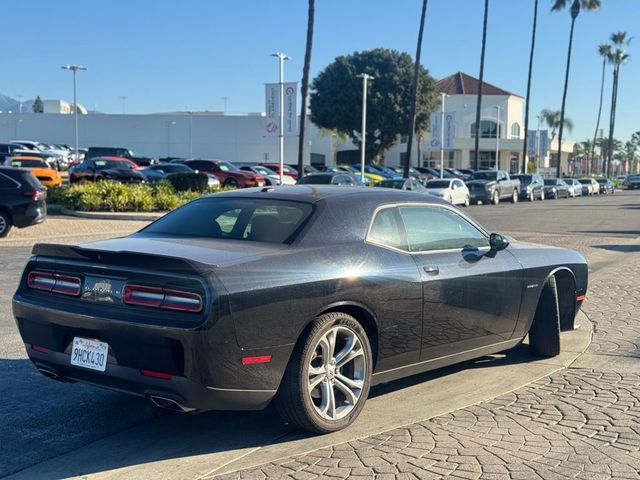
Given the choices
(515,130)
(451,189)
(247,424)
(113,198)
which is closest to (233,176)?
(451,189)

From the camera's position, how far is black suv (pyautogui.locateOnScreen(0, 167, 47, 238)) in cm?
1606

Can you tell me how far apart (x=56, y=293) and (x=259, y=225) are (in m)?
1.43

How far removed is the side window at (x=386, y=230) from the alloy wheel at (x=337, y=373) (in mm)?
806

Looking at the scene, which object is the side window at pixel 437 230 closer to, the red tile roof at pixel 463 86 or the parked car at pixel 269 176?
the parked car at pixel 269 176

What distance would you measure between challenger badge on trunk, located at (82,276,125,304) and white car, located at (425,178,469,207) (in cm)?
2977

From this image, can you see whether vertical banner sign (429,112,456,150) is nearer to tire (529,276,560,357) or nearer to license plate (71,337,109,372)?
tire (529,276,560,357)

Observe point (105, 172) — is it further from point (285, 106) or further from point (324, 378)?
point (324, 378)

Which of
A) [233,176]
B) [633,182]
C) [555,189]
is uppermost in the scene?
[233,176]

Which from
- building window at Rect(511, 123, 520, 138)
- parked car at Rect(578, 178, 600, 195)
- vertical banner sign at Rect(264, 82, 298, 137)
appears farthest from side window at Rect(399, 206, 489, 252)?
building window at Rect(511, 123, 520, 138)

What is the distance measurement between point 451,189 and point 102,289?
31.6 metres

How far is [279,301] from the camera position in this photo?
4590 millimetres

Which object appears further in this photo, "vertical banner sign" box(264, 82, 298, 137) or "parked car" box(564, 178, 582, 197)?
"parked car" box(564, 178, 582, 197)

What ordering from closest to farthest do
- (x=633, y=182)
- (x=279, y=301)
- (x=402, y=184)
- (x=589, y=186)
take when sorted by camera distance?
(x=279, y=301), (x=402, y=184), (x=589, y=186), (x=633, y=182)

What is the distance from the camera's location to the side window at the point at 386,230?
551 cm
